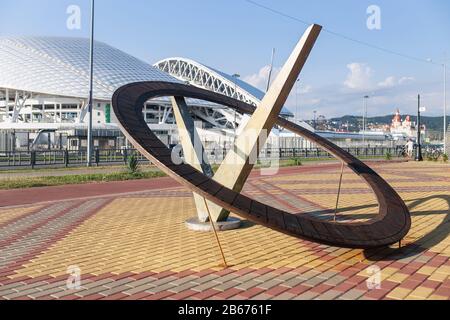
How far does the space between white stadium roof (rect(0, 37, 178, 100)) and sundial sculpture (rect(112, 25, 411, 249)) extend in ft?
186

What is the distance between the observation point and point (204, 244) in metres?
6.07

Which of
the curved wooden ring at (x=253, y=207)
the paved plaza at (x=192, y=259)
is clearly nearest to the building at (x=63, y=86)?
the paved plaza at (x=192, y=259)

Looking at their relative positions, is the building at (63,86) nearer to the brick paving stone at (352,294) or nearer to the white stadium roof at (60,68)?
the white stadium roof at (60,68)

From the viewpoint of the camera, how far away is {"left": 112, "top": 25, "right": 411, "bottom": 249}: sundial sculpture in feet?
14.7

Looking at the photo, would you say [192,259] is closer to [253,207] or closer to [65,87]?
[253,207]

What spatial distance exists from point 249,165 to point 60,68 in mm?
63837

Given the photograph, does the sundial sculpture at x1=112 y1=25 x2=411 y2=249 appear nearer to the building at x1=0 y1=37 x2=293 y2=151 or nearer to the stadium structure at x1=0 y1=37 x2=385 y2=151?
the stadium structure at x1=0 y1=37 x2=385 y2=151

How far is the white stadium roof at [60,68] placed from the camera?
60406mm

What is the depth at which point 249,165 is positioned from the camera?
6.23 meters

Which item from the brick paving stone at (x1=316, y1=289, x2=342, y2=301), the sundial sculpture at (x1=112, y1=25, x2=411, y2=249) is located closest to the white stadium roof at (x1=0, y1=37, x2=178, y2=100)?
the sundial sculpture at (x1=112, y1=25, x2=411, y2=249)

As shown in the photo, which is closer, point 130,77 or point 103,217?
point 103,217
